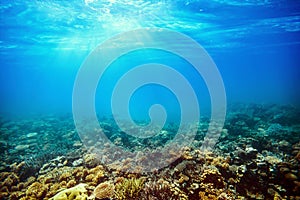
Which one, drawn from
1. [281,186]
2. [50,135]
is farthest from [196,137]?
[50,135]

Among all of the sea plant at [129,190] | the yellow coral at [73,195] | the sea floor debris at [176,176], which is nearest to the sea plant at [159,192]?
the sea floor debris at [176,176]

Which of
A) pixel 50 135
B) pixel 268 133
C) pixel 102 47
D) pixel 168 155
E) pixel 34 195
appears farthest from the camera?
pixel 102 47

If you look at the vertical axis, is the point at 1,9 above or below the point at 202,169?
above

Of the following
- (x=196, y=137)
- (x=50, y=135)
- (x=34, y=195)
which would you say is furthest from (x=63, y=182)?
(x=50, y=135)

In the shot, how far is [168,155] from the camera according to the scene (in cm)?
913

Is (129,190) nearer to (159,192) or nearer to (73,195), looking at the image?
(159,192)

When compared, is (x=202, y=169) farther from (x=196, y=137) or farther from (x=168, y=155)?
(x=196, y=137)

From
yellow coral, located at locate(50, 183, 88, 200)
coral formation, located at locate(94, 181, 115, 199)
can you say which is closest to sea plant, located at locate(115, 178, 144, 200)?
coral formation, located at locate(94, 181, 115, 199)

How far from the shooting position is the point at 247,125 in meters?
15.9

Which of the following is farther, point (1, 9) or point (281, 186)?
point (1, 9)

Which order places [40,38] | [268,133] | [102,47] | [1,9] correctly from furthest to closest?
[102,47] < [40,38] < [1,9] < [268,133]

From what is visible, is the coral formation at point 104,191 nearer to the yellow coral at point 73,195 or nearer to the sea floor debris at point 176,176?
the sea floor debris at point 176,176

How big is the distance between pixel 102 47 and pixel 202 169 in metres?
25.8

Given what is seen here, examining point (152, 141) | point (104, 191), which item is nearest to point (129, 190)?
point (104, 191)
